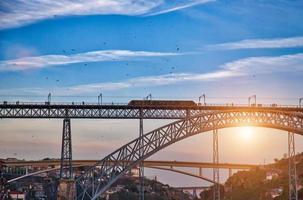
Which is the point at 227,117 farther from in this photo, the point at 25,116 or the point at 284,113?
the point at 25,116

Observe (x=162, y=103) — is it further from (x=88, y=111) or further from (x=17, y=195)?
(x=17, y=195)

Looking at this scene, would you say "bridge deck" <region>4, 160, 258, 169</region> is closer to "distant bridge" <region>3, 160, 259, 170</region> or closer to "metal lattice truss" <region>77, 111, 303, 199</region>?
"distant bridge" <region>3, 160, 259, 170</region>

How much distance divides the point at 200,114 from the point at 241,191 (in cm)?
4021

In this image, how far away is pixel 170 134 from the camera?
7075cm

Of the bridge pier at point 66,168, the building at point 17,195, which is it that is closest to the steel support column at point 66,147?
the bridge pier at point 66,168

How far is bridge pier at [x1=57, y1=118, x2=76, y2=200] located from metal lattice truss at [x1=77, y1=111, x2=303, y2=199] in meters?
1.24

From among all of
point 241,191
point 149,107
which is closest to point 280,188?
point 241,191

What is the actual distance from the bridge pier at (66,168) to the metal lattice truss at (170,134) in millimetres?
1236

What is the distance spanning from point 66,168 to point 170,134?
1036 centimetres

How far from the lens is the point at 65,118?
68.9 meters

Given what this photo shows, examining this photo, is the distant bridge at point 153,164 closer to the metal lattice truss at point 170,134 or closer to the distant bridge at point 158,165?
the distant bridge at point 158,165

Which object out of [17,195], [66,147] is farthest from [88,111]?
[17,195]

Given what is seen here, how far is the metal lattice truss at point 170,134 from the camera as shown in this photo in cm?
7038

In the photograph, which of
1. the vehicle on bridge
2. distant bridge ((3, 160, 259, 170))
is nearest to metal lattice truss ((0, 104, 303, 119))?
the vehicle on bridge
